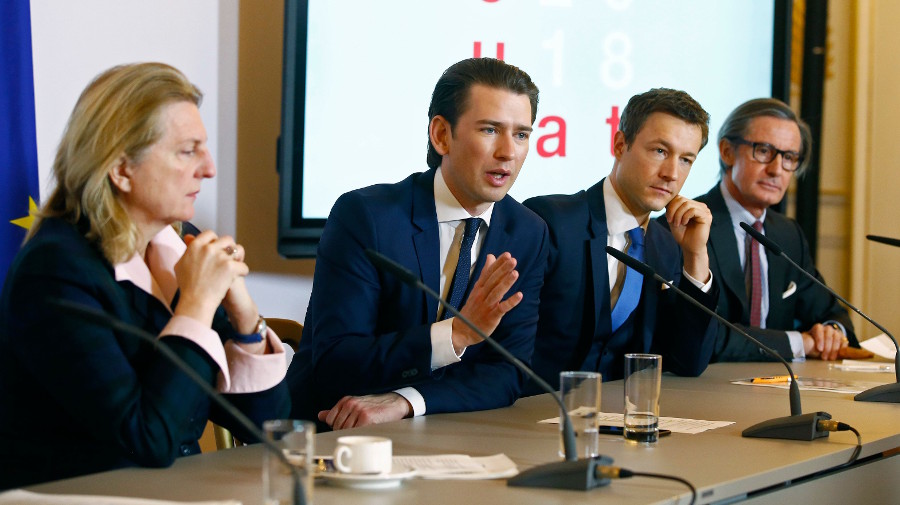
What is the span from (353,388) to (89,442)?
2.48 feet

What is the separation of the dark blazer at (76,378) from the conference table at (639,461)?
98 mm

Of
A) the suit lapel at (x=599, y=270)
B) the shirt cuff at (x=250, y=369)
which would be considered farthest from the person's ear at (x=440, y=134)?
the shirt cuff at (x=250, y=369)

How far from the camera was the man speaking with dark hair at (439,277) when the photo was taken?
2359mm

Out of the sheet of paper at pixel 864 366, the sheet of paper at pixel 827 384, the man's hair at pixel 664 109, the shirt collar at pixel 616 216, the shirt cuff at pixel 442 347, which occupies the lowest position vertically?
the sheet of paper at pixel 864 366

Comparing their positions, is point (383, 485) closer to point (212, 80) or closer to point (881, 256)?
point (212, 80)

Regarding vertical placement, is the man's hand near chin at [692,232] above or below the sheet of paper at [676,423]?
above

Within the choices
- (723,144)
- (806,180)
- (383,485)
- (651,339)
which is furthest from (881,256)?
(383,485)

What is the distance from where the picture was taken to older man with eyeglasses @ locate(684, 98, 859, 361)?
3.63 metres

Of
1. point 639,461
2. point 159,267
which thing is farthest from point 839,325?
point 159,267

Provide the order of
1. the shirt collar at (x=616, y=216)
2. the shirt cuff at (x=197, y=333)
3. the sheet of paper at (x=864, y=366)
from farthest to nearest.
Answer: the sheet of paper at (x=864, y=366), the shirt collar at (x=616, y=216), the shirt cuff at (x=197, y=333)

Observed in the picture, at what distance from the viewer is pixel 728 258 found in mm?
3688

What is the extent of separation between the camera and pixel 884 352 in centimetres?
363

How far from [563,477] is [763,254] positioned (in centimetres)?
245

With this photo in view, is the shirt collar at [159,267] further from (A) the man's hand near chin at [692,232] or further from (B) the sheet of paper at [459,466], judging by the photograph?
(A) the man's hand near chin at [692,232]
